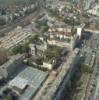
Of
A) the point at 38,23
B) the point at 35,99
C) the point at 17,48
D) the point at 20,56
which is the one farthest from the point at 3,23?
the point at 35,99

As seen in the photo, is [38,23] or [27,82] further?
[38,23]

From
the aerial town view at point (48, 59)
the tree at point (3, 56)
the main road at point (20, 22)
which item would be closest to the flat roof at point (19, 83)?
the aerial town view at point (48, 59)

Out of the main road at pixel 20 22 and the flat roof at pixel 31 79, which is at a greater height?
the flat roof at pixel 31 79

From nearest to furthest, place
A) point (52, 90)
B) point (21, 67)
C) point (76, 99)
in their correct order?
1. point (52, 90)
2. point (76, 99)
3. point (21, 67)

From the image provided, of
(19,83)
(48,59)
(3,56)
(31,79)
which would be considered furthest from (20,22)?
(19,83)

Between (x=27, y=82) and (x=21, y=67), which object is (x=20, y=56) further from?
(x=27, y=82)

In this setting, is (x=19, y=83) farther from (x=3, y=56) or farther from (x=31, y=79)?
(x=3, y=56)

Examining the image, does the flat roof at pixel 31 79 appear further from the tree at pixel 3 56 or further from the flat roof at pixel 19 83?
the tree at pixel 3 56

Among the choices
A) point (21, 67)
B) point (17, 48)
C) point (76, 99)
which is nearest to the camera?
point (76, 99)
